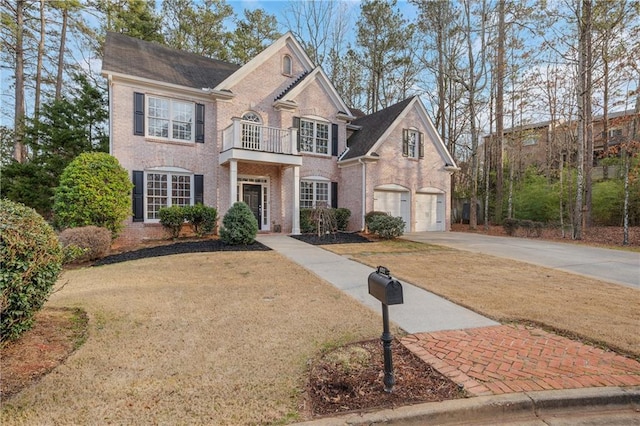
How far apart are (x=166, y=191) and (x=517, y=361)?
43.4ft

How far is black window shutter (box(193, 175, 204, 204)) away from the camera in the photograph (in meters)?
13.6

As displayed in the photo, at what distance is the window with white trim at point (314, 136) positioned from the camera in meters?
16.1

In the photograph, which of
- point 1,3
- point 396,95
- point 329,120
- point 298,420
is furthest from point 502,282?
point 1,3

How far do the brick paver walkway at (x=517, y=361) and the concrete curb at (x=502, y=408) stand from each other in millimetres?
87

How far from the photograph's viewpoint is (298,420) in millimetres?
2365

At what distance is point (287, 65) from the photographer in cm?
1594

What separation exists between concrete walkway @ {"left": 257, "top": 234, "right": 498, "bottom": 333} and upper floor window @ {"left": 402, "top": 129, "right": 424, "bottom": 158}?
10122mm

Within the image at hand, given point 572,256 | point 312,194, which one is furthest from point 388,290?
point 312,194

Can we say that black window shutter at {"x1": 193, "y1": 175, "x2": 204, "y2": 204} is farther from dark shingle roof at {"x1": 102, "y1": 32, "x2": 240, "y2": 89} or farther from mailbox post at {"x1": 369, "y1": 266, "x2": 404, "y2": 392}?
mailbox post at {"x1": 369, "y1": 266, "x2": 404, "y2": 392}

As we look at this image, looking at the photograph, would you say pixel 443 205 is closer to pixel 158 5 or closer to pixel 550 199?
pixel 550 199

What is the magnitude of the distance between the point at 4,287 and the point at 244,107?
12957 millimetres

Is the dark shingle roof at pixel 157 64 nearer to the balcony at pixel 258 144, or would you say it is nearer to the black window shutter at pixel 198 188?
the balcony at pixel 258 144

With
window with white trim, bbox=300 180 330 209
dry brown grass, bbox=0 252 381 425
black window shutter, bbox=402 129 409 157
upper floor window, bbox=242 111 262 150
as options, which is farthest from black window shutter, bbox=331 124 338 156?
dry brown grass, bbox=0 252 381 425

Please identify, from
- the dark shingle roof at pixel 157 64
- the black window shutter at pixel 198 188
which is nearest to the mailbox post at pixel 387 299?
the black window shutter at pixel 198 188
